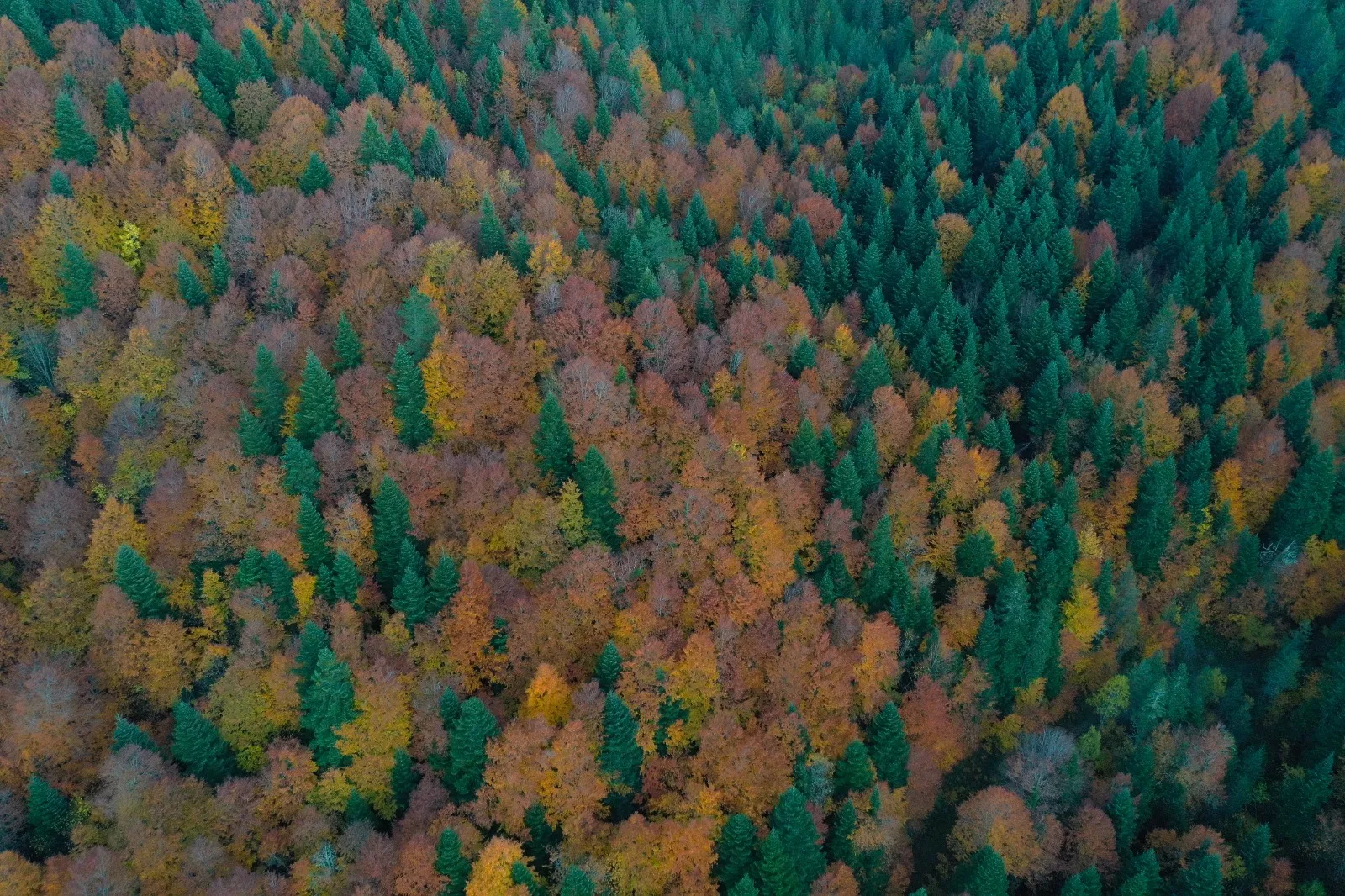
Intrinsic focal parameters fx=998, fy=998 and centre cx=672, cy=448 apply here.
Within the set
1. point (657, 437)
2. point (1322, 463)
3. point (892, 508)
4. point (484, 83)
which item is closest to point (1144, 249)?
point (1322, 463)

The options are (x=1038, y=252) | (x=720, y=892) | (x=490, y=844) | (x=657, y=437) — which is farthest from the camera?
(x=1038, y=252)

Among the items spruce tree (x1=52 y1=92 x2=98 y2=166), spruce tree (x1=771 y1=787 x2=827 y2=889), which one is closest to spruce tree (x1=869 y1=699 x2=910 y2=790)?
spruce tree (x1=771 y1=787 x2=827 y2=889)

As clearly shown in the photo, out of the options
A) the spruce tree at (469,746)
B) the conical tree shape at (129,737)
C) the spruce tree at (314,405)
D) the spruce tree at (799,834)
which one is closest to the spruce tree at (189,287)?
the spruce tree at (314,405)

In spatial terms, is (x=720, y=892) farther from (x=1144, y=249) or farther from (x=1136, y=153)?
(x=1136, y=153)

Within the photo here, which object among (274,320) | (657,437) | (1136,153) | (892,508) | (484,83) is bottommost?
(892,508)

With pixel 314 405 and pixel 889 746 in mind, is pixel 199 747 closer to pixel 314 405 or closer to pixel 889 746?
pixel 314 405

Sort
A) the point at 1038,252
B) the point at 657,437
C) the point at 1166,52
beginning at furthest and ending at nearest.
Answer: the point at 1166,52 → the point at 1038,252 → the point at 657,437

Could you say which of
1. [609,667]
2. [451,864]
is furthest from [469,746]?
[609,667]
